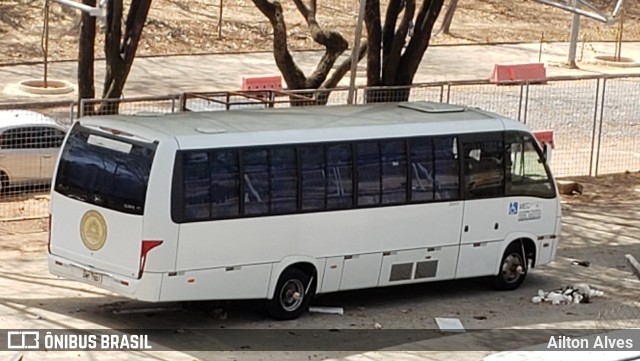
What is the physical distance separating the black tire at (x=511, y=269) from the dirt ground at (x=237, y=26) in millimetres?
23444

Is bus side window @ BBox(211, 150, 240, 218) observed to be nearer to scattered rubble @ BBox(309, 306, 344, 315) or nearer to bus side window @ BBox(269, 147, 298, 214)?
bus side window @ BBox(269, 147, 298, 214)

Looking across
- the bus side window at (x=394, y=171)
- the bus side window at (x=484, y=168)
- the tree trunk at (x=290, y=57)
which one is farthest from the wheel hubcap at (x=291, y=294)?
the tree trunk at (x=290, y=57)

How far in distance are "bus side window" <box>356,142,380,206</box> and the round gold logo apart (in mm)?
3134

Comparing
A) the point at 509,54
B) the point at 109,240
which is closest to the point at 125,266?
the point at 109,240

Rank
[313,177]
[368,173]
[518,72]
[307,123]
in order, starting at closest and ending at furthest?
1. [313,177]
2. [307,123]
3. [368,173]
4. [518,72]

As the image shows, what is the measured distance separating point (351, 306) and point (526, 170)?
9.81 feet

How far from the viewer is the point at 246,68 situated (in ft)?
127

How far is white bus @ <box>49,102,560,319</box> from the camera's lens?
13.8 m

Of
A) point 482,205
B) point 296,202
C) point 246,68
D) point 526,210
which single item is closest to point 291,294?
point 296,202

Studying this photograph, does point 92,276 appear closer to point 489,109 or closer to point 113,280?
point 113,280

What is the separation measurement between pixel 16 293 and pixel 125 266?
A: 2.40m

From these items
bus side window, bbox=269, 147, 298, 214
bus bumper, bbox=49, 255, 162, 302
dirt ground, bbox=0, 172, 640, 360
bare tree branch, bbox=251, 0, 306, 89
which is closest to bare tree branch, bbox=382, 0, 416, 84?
bare tree branch, bbox=251, 0, 306, 89

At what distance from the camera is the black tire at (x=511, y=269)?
1688cm

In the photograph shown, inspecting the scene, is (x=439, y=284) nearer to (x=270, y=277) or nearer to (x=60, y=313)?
(x=270, y=277)
